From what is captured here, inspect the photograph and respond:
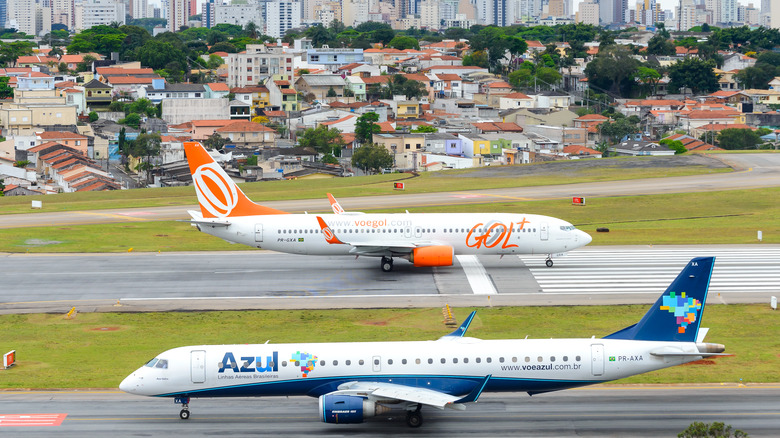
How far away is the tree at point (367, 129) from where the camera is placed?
575 feet

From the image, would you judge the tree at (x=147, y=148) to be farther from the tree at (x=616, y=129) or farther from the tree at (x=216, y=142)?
the tree at (x=616, y=129)

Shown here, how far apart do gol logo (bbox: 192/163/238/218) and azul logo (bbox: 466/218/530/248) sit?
53.9 feet

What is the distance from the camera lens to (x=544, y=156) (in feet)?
514

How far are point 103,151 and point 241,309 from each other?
423 ft

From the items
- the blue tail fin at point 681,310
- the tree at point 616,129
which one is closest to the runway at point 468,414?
the blue tail fin at point 681,310

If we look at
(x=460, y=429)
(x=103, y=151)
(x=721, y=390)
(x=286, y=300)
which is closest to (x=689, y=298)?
(x=721, y=390)

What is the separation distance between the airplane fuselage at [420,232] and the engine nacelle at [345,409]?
29409 mm

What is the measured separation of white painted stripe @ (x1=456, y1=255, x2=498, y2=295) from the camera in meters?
58.2

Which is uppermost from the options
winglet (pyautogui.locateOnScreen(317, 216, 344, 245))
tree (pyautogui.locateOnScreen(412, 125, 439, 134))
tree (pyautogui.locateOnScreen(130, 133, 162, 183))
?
tree (pyautogui.locateOnScreen(412, 125, 439, 134))

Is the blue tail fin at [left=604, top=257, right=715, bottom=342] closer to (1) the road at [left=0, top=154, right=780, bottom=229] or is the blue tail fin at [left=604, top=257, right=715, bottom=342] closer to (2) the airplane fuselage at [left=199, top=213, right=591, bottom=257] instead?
(2) the airplane fuselage at [left=199, top=213, right=591, bottom=257]

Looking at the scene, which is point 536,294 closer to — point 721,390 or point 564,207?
point 721,390

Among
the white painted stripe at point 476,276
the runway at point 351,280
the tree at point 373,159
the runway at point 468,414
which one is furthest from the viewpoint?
the tree at point 373,159

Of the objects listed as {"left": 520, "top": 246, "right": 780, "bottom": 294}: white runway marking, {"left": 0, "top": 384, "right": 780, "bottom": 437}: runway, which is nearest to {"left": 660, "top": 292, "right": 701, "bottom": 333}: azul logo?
→ {"left": 0, "top": 384, "right": 780, "bottom": 437}: runway

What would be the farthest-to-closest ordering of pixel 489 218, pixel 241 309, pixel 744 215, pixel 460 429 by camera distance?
pixel 744 215 < pixel 489 218 < pixel 241 309 < pixel 460 429
